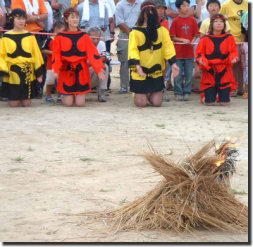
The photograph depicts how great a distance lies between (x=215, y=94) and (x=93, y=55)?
70.3 inches

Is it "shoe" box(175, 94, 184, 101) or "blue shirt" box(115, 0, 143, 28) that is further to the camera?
"blue shirt" box(115, 0, 143, 28)

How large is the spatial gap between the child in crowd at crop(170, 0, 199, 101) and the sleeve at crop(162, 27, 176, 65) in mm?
636

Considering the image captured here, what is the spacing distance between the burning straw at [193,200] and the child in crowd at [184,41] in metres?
5.70

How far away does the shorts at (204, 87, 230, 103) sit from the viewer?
359 inches

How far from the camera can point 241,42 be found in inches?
383

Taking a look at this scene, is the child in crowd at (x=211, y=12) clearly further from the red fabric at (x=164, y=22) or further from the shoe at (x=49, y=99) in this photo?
the shoe at (x=49, y=99)

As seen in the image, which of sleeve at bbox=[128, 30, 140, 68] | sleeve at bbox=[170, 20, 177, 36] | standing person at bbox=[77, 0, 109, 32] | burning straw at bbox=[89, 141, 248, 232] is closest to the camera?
burning straw at bbox=[89, 141, 248, 232]

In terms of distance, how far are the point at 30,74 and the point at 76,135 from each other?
2.21m

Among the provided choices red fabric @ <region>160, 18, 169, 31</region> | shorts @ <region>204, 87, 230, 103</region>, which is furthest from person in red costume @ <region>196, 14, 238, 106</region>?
red fabric @ <region>160, 18, 169, 31</region>

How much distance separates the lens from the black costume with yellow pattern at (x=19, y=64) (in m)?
8.62

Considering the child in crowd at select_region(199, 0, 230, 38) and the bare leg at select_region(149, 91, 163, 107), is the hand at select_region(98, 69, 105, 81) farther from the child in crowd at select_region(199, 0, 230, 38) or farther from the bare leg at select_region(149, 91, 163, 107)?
the child in crowd at select_region(199, 0, 230, 38)

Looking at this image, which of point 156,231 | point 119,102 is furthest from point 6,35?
point 156,231

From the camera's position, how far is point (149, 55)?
29.1ft

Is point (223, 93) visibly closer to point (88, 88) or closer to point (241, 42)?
point (241, 42)
